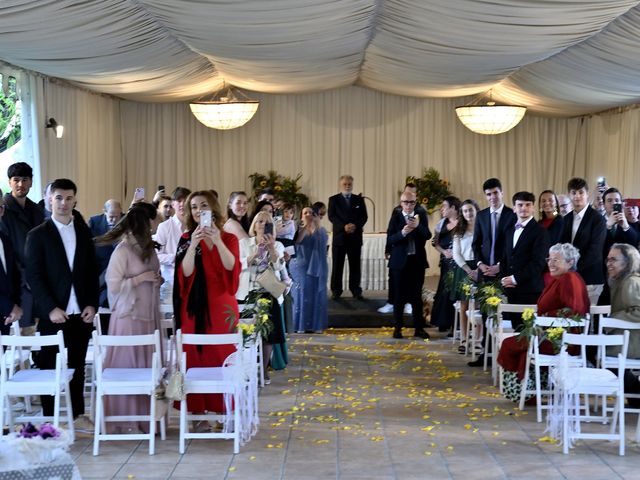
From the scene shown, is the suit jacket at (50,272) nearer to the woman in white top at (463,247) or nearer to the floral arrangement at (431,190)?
the woman in white top at (463,247)

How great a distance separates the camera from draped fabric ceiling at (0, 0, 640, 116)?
367 inches

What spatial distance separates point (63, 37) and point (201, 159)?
959 cm

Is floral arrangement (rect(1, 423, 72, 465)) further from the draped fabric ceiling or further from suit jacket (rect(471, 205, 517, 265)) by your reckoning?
suit jacket (rect(471, 205, 517, 265))

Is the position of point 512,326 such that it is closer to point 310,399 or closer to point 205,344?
point 310,399

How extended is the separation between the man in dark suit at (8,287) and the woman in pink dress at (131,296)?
74 centimetres

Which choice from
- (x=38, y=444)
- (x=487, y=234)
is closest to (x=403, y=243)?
(x=487, y=234)

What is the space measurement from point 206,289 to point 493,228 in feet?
12.3

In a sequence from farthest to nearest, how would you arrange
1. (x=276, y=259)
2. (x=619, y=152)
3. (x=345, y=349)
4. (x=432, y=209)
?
(x=432, y=209), (x=619, y=152), (x=345, y=349), (x=276, y=259)

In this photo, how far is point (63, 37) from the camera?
396 inches

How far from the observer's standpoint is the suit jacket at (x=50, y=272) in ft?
24.7

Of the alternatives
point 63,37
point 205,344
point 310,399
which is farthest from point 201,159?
point 205,344

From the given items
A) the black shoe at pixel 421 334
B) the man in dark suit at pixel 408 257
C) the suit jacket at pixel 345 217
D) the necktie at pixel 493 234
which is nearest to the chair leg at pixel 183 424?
the necktie at pixel 493 234

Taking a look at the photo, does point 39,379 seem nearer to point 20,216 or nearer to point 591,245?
point 20,216

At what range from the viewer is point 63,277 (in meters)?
7.59
